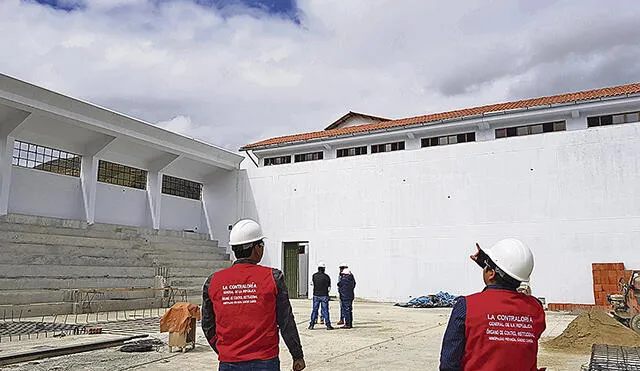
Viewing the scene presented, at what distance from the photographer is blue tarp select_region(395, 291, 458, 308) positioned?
65.3ft

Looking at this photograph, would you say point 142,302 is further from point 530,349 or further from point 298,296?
point 530,349

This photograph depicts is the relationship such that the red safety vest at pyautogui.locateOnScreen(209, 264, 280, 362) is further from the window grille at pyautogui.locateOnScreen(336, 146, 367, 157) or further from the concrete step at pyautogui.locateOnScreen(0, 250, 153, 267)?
the window grille at pyautogui.locateOnScreen(336, 146, 367, 157)

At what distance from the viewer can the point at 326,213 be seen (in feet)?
78.6

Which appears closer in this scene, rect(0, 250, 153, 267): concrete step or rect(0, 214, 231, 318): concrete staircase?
rect(0, 214, 231, 318): concrete staircase

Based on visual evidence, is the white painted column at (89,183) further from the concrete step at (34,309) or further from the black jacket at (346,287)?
the black jacket at (346,287)

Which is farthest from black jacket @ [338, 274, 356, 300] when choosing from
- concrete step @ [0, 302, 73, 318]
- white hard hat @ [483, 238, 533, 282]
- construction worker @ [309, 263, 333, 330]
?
white hard hat @ [483, 238, 533, 282]

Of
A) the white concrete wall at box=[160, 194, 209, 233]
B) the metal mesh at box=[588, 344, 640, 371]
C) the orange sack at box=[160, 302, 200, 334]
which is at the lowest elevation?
the metal mesh at box=[588, 344, 640, 371]

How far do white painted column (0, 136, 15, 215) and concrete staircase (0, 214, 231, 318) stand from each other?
2.63ft

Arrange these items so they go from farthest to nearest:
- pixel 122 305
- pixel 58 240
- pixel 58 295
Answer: pixel 58 240 → pixel 122 305 → pixel 58 295

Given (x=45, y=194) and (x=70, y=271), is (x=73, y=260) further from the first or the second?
(x=45, y=194)

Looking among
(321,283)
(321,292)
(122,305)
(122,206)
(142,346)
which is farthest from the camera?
(122,206)

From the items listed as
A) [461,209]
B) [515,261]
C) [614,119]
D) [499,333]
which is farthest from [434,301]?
[499,333]

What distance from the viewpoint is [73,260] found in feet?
57.0

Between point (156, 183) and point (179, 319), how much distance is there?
17.1 metres
